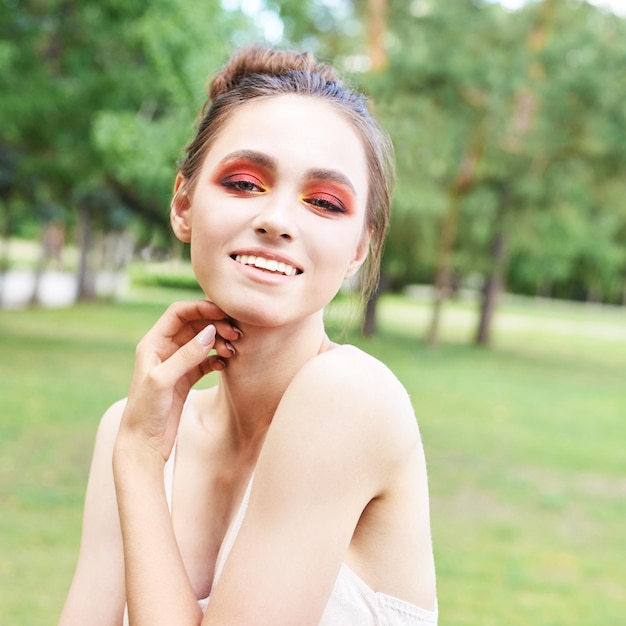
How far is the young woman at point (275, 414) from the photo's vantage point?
138cm

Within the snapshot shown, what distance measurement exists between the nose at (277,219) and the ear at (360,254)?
25 cm

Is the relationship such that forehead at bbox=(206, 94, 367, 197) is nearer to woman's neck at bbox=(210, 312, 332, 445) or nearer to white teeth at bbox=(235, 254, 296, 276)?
white teeth at bbox=(235, 254, 296, 276)

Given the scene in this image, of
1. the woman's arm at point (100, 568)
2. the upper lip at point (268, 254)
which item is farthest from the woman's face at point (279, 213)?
the woman's arm at point (100, 568)

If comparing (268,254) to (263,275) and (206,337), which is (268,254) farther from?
(206,337)

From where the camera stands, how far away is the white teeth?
4.77 ft

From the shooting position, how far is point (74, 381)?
504 inches

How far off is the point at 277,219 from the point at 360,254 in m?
0.32

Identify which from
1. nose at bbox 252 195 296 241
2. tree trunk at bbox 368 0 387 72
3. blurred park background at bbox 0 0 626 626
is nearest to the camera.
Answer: nose at bbox 252 195 296 241

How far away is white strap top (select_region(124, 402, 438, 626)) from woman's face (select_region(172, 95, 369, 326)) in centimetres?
34

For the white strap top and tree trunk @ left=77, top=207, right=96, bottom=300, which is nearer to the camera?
the white strap top

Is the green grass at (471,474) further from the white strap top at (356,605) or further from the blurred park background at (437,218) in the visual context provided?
A: the white strap top at (356,605)

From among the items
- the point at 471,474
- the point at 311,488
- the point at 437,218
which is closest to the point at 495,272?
the point at 437,218

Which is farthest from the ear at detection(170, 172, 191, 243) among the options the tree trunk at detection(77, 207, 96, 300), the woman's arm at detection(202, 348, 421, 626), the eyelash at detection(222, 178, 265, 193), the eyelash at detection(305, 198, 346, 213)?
the tree trunk at detection(77, 207, 96, 300)

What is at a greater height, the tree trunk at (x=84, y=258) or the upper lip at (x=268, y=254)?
the upper lip at (x=268, y=254)
